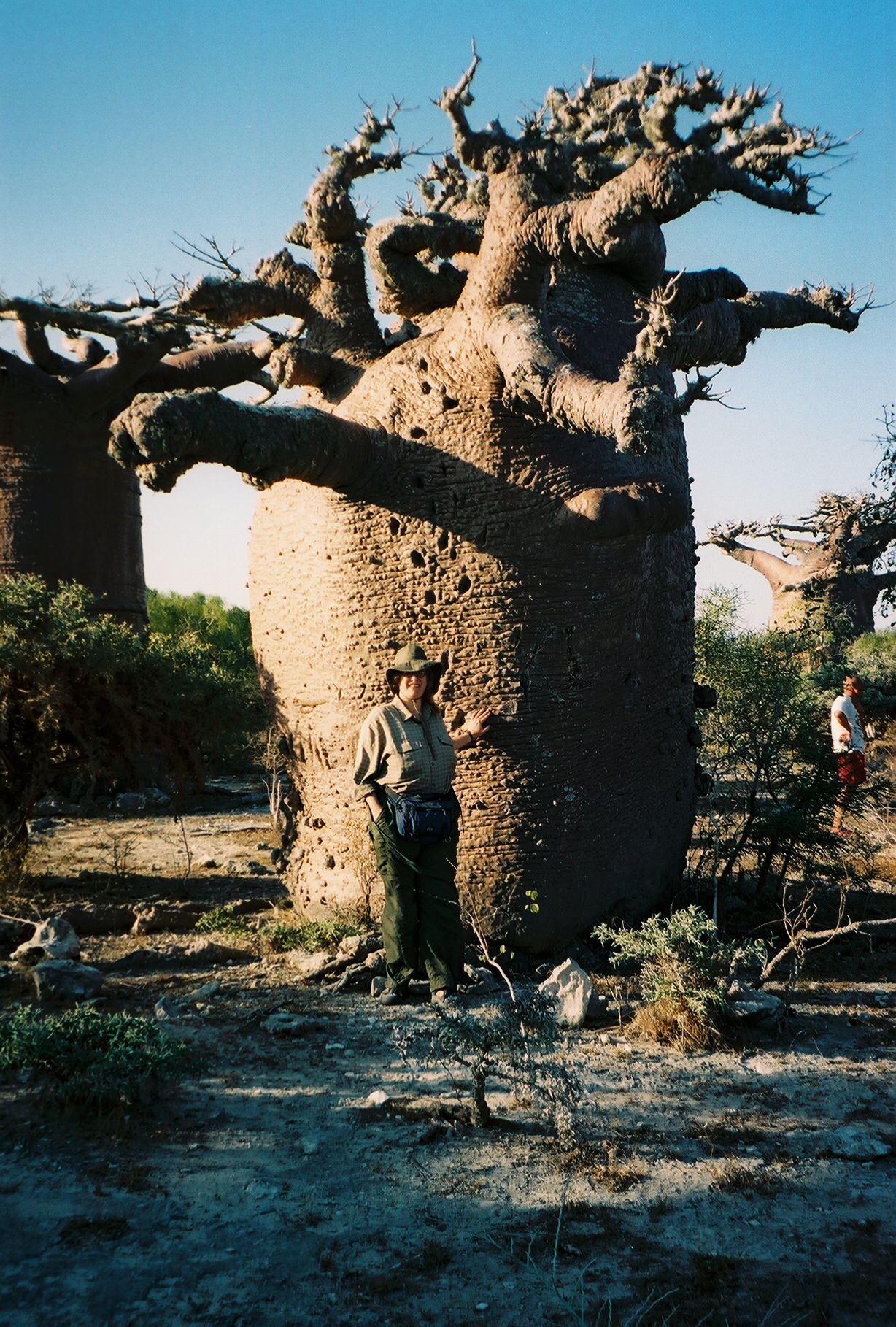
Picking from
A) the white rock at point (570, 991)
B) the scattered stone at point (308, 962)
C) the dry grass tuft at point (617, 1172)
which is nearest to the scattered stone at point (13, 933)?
the scattered stone at point (308, 962)

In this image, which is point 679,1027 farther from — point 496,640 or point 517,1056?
point 496,640

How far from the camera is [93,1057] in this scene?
116 inches

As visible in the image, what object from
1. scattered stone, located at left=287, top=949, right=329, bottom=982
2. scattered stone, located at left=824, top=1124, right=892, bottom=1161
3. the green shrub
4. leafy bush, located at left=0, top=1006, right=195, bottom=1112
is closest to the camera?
scattered stone, located at left=824, top=1124, right=892, bottom=1161

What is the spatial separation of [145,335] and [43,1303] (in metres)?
7.19

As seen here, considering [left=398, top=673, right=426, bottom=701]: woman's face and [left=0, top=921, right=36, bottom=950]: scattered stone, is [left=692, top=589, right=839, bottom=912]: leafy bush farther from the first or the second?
[left=0, top=921, right=36, bottom=950]: scattered stone

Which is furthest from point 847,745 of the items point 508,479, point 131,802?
point 131,802

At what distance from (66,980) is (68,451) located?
672cm

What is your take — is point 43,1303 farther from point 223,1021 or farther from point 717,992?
point 717,992

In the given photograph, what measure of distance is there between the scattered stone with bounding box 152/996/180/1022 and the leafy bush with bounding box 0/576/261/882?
2153 mm

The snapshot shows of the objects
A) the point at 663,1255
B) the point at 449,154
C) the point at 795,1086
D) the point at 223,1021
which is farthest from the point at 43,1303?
the point at 449,154

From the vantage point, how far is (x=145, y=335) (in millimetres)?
7945

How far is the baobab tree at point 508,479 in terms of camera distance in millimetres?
3947

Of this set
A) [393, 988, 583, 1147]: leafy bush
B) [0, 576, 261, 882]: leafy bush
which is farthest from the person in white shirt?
[0, 576, 261, 882]: leafy bush

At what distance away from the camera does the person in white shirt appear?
5.16 metres
